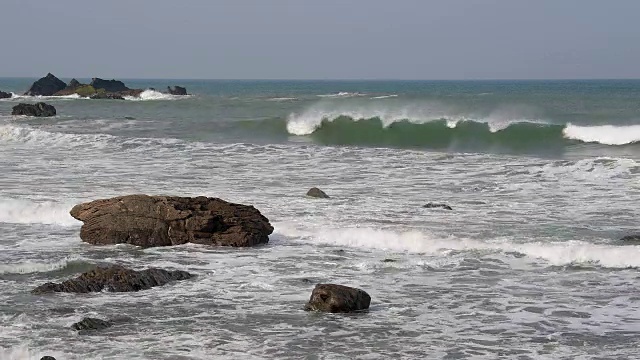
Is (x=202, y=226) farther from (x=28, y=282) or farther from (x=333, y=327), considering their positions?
(x=333, y=327)

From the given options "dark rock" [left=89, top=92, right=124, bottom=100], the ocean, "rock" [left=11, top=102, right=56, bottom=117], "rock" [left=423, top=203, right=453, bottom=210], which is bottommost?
"dark rock" [left=89, top=92, right=124, bottom=100]

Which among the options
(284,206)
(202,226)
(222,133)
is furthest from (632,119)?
(202,226)

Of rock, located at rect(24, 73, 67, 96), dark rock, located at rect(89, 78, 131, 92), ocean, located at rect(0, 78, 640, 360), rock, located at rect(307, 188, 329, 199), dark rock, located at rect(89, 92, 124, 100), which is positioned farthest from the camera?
rock, located at rect(24, 73, 67, 96)

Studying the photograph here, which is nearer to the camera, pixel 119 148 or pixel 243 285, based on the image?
pixel 243 285

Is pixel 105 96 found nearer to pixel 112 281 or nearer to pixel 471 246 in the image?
pixel 471 246

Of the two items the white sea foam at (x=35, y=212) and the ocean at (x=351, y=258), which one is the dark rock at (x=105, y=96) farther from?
the white sea foam at (x=35, y=212)

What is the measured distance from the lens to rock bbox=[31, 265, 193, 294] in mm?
10125

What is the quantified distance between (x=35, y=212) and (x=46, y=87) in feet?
238

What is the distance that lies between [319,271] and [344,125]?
2877 centimetres

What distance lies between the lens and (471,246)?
1288 cm

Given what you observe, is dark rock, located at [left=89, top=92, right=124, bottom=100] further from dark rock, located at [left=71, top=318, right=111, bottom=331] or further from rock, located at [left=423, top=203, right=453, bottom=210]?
dark rock, located at [left=71, top=318, right=111, bottom=331]

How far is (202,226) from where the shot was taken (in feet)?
42.8

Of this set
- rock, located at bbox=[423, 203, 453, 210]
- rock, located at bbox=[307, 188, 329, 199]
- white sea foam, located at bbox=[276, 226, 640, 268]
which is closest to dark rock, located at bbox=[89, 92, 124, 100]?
rock, located at bbox=[307, 188, 329, 199]

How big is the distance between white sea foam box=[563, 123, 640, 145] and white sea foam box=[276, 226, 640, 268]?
22019 mm
